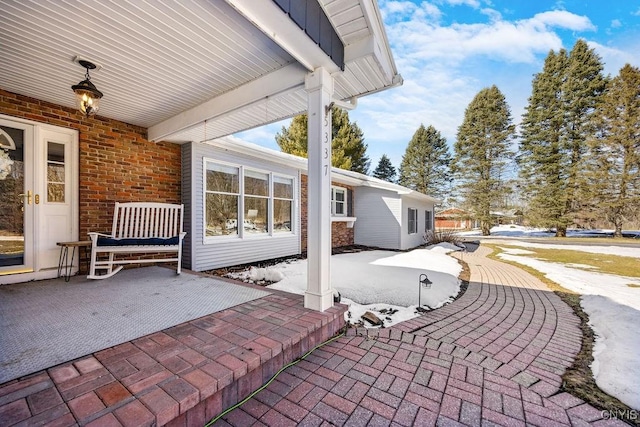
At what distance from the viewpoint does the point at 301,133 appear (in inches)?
619

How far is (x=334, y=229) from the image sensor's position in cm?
905

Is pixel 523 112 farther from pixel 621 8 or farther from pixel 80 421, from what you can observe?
pixel 80 421

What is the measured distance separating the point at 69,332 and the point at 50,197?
267 cm

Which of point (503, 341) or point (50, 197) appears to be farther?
point (50, 197)

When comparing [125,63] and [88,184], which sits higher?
[125,63]

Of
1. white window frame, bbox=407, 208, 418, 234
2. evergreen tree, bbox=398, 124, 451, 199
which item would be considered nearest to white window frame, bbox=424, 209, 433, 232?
white window frame, bbox=407, 208, 418, 234

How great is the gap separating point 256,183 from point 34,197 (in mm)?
3501

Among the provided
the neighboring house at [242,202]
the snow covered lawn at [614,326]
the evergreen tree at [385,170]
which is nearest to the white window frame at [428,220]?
the neighboring house at [242,202]

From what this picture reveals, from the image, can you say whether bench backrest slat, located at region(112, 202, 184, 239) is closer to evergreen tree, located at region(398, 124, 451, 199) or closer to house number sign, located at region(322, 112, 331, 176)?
house number sign, located at region(322, 112, 331, 176)

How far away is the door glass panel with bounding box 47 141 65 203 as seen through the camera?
3564 millimetres

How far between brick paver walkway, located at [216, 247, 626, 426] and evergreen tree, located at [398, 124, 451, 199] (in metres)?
24.2

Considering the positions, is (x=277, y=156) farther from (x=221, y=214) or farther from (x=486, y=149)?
(x=486, y=149)

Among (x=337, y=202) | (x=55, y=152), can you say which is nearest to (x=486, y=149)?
(x=337, y=202)

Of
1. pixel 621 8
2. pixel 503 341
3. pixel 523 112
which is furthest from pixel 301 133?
pixel 523 112
